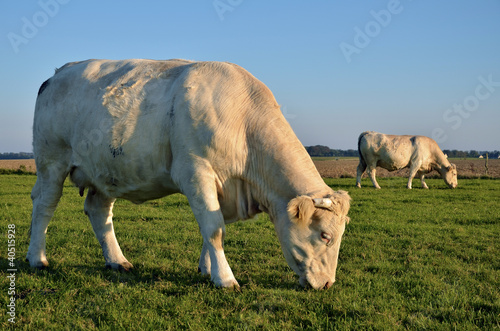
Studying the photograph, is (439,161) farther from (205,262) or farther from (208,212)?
(208,212)

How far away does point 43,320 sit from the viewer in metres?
3.84

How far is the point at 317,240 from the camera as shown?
15.1ft

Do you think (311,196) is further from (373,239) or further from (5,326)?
(373,239)

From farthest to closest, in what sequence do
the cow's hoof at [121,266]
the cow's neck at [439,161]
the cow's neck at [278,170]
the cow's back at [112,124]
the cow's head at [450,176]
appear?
the cow's neck at [439,161] < the cow's head at [450,176] < the cow's hoof at [121,266] < the cow's back at [112,124] < the cow's neck at [278,170]

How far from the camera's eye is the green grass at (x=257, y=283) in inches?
153

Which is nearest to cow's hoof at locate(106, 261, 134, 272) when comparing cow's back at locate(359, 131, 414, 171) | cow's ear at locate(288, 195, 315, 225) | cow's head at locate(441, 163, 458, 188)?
cow's ear at locate(288, 195, 315, 225)

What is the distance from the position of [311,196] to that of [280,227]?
49 cm

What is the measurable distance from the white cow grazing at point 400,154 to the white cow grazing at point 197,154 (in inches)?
665

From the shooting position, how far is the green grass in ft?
12.7

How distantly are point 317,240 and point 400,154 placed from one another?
60.2 ft

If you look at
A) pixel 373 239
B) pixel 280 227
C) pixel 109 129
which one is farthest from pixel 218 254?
pixel 373 239

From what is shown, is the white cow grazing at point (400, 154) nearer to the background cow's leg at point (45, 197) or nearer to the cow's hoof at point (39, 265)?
the background cow's leg at point (45, 197)

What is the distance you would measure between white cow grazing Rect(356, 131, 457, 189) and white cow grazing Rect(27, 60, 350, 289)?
1689 cm

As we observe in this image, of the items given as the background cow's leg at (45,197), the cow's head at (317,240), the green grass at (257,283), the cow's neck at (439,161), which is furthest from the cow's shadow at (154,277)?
the cow's neck at (439,161)
